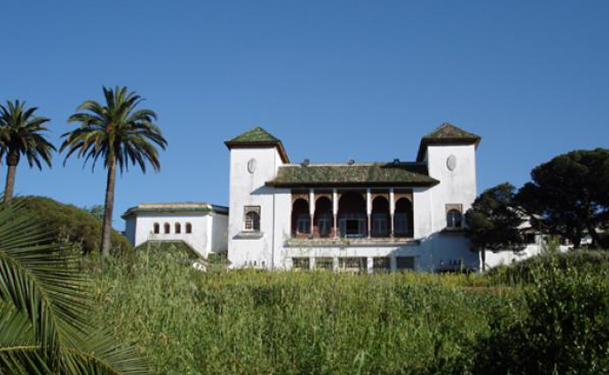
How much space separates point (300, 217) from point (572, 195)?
17662 millimetres

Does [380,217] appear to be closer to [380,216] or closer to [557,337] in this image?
[380,216]

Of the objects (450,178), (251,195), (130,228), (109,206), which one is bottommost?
(109,206)

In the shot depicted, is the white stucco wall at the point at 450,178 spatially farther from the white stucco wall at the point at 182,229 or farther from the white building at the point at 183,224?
the white stucco wall at the point at 182,229

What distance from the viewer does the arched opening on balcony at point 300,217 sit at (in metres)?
42.5

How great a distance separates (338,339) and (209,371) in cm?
158

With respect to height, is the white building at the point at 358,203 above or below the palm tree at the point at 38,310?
above

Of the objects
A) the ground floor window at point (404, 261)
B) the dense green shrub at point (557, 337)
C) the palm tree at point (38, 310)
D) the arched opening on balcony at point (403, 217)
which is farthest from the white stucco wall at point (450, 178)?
the palm tree at point (38, 310)

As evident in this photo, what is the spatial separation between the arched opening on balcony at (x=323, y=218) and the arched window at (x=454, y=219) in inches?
316

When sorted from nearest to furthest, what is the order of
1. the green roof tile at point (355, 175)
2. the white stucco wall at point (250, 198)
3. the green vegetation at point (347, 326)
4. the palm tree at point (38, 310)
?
the palm tree at point (38, 310) → the green vegetation at point (347, 326) → the white stucco wall at point (250, 198) → the green roof tile at point (355, 175)

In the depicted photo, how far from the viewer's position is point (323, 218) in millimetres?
42750

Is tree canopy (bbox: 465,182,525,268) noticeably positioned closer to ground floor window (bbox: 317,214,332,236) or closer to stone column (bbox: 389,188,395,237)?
stone column (bbox: 389,188,395,237)

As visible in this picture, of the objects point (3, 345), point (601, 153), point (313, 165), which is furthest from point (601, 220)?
point (3, 345)

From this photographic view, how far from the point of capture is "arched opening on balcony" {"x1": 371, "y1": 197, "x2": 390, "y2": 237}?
42356 mm

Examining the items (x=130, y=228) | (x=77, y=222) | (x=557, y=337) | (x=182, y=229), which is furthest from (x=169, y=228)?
(x=557, y=337)
